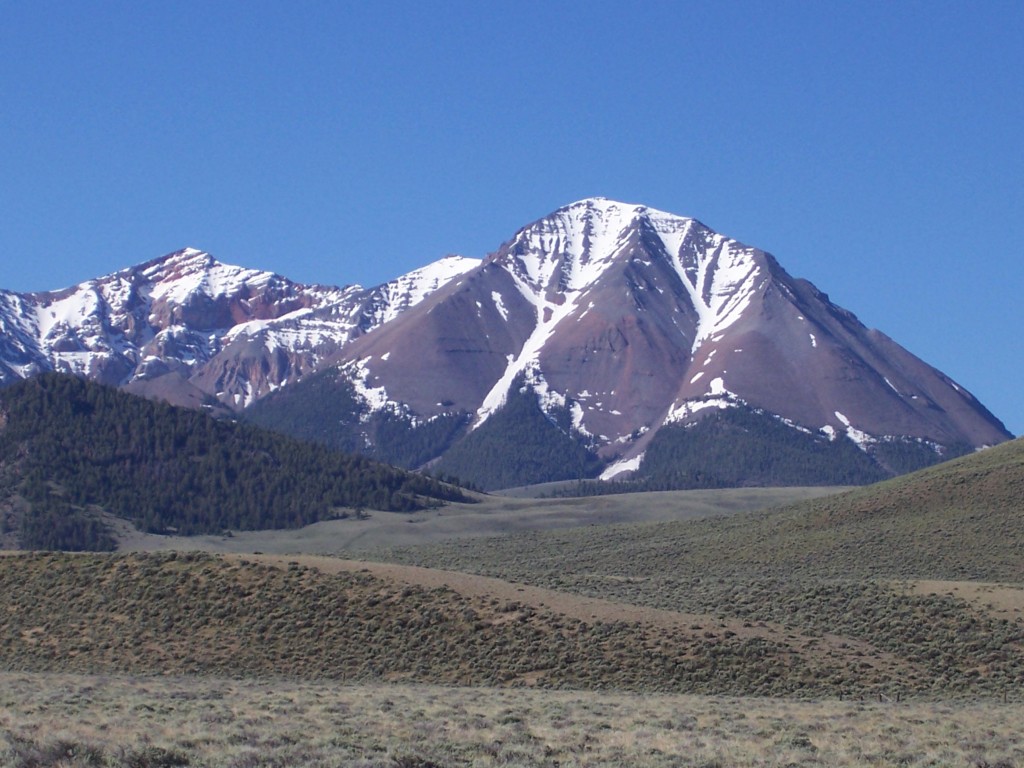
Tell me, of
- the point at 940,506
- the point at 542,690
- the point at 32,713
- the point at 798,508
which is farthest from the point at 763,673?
the point at 798,508

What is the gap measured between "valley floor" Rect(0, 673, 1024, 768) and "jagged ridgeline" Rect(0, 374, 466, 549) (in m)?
118

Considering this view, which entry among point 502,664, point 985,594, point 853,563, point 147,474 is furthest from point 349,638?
point 147,474

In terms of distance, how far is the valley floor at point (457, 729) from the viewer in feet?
89.1

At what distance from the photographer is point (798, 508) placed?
403 feet

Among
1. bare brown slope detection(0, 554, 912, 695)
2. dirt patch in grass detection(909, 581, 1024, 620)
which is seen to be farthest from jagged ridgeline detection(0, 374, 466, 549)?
dirt patch in grass detection(909, 581, 1024, 620)

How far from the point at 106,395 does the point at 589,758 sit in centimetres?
17291

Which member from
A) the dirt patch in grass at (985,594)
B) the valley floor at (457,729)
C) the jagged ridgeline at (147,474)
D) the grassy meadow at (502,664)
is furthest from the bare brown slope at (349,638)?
the jagged ridgeline at (147,474)

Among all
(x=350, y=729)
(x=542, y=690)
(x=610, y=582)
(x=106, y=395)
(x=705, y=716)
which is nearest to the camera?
(x=350, y=729)

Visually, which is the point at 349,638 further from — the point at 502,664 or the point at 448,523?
the point at 448,523

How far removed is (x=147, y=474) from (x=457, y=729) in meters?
152

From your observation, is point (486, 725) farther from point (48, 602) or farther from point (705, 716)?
point (48, 602)

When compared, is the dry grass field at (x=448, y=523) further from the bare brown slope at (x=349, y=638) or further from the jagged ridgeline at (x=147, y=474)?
the bare brown slope at (x=349, y=638)

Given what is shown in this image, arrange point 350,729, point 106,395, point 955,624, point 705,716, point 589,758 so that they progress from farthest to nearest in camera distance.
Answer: point 106,395 < point 955,624 < point 705,716 < point 350,729 < point 589,758

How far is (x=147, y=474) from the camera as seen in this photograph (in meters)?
178
